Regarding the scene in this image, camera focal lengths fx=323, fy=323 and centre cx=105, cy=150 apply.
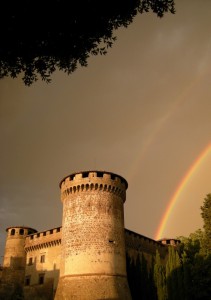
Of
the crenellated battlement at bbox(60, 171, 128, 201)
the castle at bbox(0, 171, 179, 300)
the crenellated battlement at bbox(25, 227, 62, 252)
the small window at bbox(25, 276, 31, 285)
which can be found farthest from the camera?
the small window at bbox(25, 276, 31, 285)

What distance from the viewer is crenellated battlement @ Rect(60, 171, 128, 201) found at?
30.5m

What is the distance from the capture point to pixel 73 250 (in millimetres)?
28047

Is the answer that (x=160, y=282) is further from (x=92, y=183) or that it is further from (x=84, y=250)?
(x=92, y=183)

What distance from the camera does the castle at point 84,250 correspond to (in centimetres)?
2686

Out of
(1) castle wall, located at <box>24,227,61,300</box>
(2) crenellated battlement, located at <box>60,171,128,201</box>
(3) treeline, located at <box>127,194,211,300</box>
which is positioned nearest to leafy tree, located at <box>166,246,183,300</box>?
(3) treeline, located at <box>127,194,211,300</box>

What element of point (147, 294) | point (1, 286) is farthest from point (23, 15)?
point (1, 286)

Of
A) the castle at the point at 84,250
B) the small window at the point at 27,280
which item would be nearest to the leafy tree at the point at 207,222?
the castle at the point at 84,250

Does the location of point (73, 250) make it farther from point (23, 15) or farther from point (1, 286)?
point (23, 15)

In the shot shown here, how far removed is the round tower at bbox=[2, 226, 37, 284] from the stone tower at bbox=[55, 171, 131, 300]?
1304 centimetres

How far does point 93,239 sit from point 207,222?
402 inches

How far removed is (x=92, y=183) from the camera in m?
30.5

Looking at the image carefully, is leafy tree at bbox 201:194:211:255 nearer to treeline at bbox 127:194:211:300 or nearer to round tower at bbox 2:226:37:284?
treeline at bbox 127:194:211:300

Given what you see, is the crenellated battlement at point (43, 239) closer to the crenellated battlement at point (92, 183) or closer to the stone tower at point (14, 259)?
the stone tower at point (14, 259)

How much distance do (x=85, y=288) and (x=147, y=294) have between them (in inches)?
285
